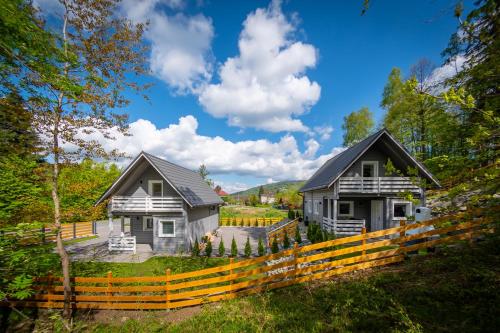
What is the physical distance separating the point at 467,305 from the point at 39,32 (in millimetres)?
11284

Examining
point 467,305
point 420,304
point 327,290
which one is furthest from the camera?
point 327,290

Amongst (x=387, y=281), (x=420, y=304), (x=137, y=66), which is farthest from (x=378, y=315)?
(x=137, y=66)

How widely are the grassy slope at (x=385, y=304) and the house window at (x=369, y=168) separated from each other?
906 cm

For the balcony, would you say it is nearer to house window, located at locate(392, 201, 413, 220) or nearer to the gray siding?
A: the gray siding

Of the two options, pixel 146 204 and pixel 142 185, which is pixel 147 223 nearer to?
pixel 146 204

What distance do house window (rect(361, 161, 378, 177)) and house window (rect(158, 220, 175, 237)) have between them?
14.2 m

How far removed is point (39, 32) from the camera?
4.60m

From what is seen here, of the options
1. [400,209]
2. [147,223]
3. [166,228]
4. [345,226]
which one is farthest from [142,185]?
[400,209]

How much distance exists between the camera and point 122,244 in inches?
593

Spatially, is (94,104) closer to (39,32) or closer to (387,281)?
(39,32)

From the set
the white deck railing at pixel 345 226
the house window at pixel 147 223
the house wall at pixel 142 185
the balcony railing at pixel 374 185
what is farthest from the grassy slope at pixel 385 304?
the house window at pixel 147 223

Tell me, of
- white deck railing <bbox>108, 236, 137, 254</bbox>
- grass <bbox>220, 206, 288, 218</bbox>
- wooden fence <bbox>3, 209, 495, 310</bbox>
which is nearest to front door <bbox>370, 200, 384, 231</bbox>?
wooden fence <bbox>3, 209, 495, 310</bbox>

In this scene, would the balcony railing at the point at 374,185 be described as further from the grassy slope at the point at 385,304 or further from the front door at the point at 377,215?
the grassy slope at the point at 385,304

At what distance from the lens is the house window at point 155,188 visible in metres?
16.1
